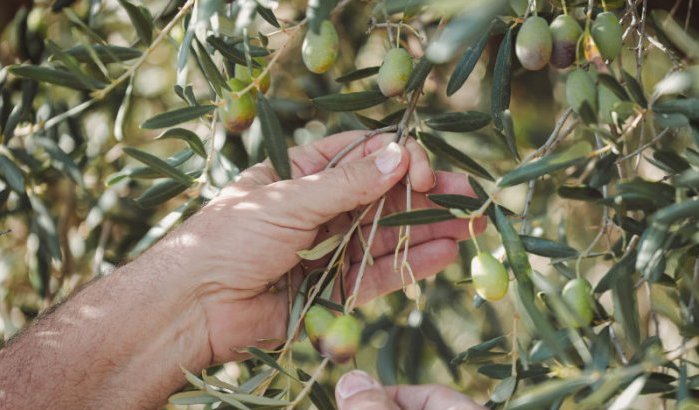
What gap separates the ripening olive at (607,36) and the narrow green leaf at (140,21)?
2.55 feet

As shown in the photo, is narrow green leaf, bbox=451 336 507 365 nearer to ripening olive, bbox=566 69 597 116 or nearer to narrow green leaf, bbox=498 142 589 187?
narrow green leaf, bbox=498 142 589 187

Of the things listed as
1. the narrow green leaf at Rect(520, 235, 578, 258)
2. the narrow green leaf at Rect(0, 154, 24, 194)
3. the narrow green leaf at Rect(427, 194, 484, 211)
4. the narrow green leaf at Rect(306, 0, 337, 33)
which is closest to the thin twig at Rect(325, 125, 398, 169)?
the narrow green leaf at Rect(427, 194, 484, 211)

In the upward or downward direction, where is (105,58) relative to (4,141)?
upward

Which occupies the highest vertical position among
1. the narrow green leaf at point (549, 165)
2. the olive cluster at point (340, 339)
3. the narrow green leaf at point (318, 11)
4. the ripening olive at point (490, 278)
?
the narrow green leaf at point (318, 11)

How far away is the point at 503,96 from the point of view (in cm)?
141

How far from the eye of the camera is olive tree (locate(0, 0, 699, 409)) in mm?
1095

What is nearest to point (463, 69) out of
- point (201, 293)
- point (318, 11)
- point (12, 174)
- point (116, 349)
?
point (318, 11)

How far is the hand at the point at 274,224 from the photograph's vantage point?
4.90 feet

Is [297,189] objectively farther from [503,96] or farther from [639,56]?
[639,56]

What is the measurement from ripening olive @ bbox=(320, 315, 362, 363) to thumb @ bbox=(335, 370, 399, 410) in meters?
0.04

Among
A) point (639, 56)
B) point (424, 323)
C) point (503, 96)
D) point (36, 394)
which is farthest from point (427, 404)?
point (424, 323)

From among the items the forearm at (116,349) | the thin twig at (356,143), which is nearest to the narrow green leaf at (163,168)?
the forearm at (116,349)

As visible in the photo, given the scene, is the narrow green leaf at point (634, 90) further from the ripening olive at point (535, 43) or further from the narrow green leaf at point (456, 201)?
the narrow green leaf at point (456, 201)

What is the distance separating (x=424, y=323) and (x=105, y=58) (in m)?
1.20
